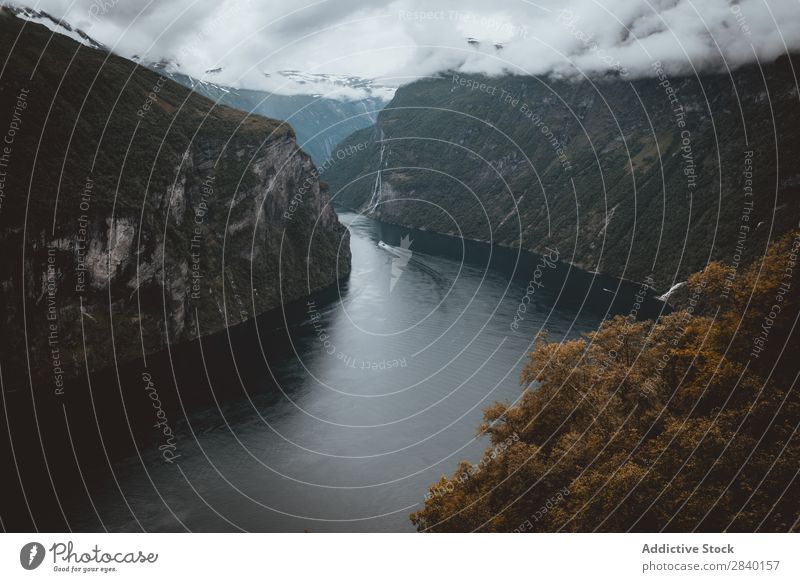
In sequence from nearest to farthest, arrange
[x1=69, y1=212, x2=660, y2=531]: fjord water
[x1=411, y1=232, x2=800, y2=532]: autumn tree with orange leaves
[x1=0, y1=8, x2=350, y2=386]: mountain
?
1. [x1=411, y1=232, x2=800, y2=532]: autumn tree with orange leaves
2. [x1=69, y1=212, x2=660, y2=531]: fjord water
3. [x1=0, y1=8, x2=350, y2=386]: mountain

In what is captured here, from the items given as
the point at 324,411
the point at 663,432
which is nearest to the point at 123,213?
the point at 324,411

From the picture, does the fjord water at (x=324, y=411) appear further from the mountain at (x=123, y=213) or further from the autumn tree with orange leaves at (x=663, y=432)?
the autumn tree with orange leaves at (x=663, y=432)

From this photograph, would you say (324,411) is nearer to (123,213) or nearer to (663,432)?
(663,432)

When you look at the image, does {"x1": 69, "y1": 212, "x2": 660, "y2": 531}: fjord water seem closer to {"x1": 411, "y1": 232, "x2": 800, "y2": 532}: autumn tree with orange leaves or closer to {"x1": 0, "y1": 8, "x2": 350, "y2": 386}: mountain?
{"x1": 0, "y1": 8, "x2": 350, "y2": 386}: mountain

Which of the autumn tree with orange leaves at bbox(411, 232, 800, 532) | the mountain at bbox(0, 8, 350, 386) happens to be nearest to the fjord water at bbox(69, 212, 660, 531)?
the mountain at bbox(0, 8, 350, 386)

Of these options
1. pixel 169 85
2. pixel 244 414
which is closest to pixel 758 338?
pixel 244 414

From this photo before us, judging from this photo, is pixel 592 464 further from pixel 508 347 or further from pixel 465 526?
pixel 508 347
